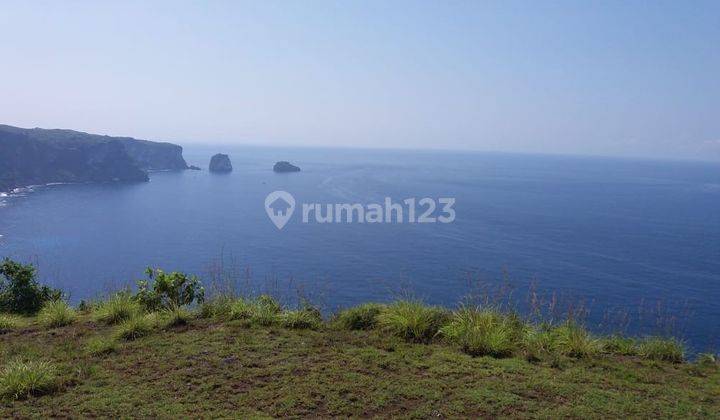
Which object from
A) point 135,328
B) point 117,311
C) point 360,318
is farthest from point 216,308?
point 360,318

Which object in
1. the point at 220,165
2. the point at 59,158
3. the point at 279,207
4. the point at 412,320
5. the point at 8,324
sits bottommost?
the point at 279,207

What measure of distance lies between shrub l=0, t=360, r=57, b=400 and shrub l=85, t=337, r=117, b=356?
82cm

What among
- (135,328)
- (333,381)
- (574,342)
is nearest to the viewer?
(333,381)

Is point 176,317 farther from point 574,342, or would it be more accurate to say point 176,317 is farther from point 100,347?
point 574,342

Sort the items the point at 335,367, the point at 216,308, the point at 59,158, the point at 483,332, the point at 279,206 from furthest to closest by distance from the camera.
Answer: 1. the point at 59,158
2. the point at 279,206
3. the point at 216,308
4. the point at 483,332
5. the point at 335,367

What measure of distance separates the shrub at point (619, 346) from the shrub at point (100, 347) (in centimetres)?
675

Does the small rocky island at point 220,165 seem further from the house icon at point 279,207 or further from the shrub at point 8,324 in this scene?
the shrub at point 8,324

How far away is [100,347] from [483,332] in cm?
521

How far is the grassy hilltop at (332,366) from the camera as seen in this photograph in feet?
15.9

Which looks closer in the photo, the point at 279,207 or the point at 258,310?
the point at 258,310

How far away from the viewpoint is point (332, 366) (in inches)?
228

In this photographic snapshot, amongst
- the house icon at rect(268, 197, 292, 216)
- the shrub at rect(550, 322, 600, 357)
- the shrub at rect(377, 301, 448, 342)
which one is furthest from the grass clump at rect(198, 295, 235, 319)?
the house icon at rect(268, 197, 292, 216)

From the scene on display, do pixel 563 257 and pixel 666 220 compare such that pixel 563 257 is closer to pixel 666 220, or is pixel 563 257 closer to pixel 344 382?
pixel 666 220

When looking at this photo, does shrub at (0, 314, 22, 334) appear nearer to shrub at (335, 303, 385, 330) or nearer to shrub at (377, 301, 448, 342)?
shrub at (335, 303, 385, 330)
